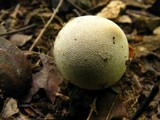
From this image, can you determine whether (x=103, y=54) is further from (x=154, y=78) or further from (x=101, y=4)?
(x=101, y=4)

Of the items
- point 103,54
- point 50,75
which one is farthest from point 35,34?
point 103,54

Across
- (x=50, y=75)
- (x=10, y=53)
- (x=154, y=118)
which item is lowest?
(x=154, y=118)

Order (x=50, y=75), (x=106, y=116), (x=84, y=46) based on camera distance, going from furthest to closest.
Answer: (x=50, y=75), (x=106, y=116), (x=84, y=46)

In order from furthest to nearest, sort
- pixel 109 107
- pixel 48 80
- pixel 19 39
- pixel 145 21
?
pixel 145 21 → pixel 19 39 → pixel 48 80 → pixel 109 107

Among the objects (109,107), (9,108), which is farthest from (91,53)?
(9,108)

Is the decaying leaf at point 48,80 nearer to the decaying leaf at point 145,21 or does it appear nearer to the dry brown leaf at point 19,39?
the dry brown leaf at point 19,39

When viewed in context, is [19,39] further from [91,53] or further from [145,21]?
[145,21]

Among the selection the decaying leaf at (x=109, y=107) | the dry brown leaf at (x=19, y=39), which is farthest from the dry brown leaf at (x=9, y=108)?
the dry brown leaf at (x=19, y=39)
